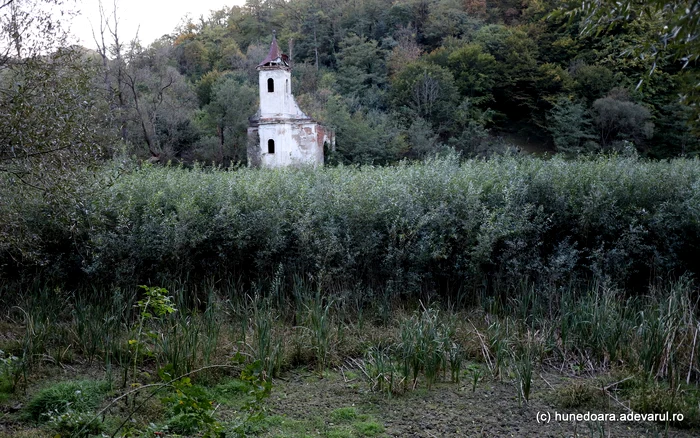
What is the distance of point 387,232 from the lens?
6465mm

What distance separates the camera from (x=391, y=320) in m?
5.48

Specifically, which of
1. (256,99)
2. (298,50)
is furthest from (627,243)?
(298,50)

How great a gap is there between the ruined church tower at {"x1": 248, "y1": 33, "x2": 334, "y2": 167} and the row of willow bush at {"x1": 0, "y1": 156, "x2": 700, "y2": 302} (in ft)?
54.0

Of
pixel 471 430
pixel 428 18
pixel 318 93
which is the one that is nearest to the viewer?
pixel 471 430

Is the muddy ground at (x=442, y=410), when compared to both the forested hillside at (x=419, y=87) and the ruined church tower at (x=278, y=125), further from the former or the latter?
the ruined church tower at (x=278, y=125)

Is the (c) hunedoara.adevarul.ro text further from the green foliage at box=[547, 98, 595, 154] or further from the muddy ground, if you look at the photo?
the green foliage at box=[547, 98, 595, 154]

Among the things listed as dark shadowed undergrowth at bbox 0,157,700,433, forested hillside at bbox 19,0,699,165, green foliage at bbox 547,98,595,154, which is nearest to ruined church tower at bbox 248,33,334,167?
forested hillside at bbox 19,0,699,165

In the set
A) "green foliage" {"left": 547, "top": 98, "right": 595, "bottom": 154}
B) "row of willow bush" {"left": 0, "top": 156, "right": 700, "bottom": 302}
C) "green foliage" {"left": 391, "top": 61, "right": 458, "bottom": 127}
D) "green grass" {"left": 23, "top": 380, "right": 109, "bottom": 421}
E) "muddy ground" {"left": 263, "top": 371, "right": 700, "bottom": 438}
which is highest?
"green foliage" {"left": 391, "top": 61, "right": 458, "bottom": 127}

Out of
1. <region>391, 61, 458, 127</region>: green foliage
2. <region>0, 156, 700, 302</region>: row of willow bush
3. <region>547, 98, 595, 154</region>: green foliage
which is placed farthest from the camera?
<region>391, 61, 458, 127</region>: green foliage

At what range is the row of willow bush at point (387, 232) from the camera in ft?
19.4

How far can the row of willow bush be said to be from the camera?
233 inches

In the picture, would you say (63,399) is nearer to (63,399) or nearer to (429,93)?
(63,399)

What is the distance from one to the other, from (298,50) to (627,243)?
3552 cm

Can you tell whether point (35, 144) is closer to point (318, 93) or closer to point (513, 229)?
point (513, 229)
